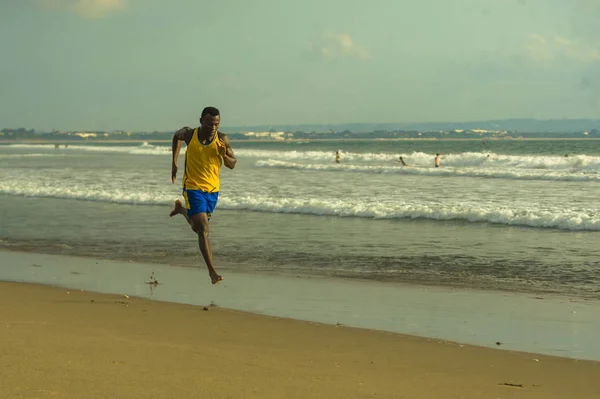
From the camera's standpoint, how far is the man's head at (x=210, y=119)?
729 cm

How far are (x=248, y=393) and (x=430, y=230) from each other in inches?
426

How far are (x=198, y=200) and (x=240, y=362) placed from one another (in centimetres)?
282

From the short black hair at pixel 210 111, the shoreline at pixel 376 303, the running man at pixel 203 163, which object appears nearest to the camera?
the shoreline at pixel 376 303

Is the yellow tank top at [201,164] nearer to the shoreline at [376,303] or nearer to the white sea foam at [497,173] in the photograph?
the shoreline at [376,303]

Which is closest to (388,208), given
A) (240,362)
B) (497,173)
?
(240,362)

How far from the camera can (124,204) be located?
20.8 metres

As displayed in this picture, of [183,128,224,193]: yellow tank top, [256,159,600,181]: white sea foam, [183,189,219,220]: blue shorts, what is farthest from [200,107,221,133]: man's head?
[256,159,600,181]: white sea foam

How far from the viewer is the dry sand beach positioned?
4398 mm

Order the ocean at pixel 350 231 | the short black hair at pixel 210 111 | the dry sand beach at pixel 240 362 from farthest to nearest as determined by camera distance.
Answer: the ocean at pixel 350 231, the short black hair at pixel 210 111, the dry sand beach at pixel 240 362

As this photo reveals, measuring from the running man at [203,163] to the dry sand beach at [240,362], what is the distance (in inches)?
40.9

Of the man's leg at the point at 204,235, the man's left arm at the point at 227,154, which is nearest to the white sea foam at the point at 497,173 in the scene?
the man's leg at the point at 204,235

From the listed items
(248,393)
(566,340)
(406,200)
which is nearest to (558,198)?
(406,200)

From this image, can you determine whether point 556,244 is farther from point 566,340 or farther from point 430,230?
point 566,340

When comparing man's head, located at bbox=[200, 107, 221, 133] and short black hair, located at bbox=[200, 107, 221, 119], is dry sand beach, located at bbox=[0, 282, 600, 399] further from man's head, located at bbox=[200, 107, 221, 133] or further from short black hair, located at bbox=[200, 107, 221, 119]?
short black hair, located at bbox=[200, 107, 221, 119]
